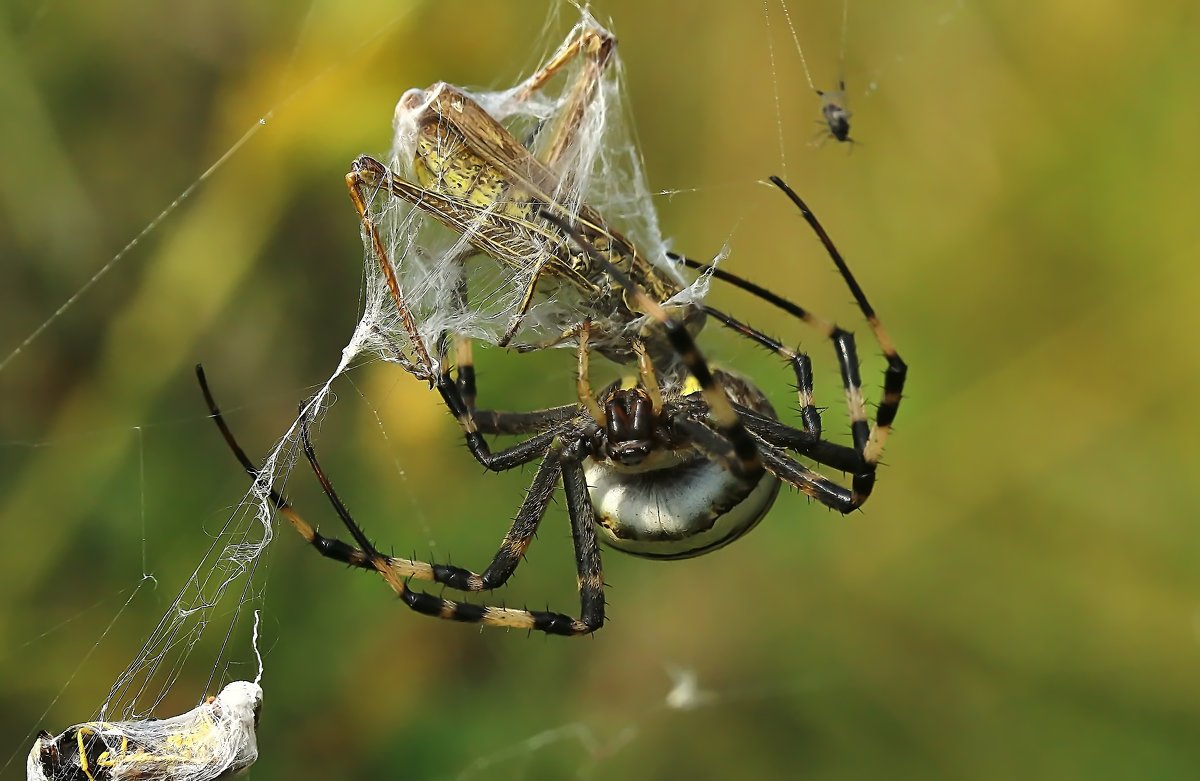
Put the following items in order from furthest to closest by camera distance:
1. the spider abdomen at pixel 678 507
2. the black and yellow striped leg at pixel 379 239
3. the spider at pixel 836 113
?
the spider at pixel 836 113 → the spider abdomen at pixel 678 507 → the black and yellow striped leg at pixel 379 239

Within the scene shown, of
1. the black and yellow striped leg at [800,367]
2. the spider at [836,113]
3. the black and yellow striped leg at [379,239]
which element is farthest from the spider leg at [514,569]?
the spider at [836,113]

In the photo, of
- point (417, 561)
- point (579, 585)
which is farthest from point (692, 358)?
point (417, 561)

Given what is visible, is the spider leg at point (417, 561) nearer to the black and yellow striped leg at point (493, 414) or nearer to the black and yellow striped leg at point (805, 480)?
the black and yellow striped leg at point (493, 414)

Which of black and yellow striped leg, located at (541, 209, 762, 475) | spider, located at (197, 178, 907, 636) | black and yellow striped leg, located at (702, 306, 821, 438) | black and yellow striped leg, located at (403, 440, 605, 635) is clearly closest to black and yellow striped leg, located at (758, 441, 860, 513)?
spider, located at (197, 178, 907, 636)

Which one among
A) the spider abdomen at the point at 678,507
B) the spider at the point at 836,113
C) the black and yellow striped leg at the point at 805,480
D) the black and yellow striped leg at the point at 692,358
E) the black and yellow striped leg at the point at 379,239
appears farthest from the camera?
the spider at the point at 836,113

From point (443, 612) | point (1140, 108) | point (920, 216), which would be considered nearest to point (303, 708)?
point (443, 612)

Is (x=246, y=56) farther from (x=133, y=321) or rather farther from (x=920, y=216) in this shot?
(x=920, y=216)
